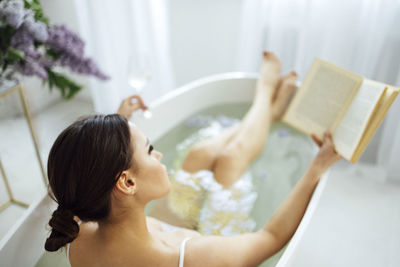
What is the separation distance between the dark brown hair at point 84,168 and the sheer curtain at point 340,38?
1452 millimetres

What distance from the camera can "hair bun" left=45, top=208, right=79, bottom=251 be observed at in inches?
34.8

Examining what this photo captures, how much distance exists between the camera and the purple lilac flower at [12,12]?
3.61 ft

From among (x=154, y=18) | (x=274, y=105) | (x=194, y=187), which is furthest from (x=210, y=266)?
(x=154, y=18)

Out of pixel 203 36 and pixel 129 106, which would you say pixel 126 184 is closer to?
pixel 129 106

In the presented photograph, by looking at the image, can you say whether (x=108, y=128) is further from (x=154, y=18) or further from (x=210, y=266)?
(x=154, y=18)

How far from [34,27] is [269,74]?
1228mm

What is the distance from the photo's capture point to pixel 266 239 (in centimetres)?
116

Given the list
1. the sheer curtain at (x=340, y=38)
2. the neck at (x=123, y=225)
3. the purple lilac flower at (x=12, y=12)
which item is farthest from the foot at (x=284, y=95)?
the purple lilac flower at (x=12, y=12)

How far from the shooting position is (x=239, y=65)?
2.33m

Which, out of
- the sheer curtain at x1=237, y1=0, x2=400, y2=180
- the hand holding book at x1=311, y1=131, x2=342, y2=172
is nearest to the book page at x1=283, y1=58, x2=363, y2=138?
the hand holding book at x1=311, y1=131, x2=342, y2=172

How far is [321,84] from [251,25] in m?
0.76

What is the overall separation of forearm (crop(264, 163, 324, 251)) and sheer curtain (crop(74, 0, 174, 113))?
59.6 inches

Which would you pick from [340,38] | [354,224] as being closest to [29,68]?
[340,38]

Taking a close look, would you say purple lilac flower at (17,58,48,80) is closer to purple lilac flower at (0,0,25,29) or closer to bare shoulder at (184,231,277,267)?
purple lilac flower at (0,0,25,29)
